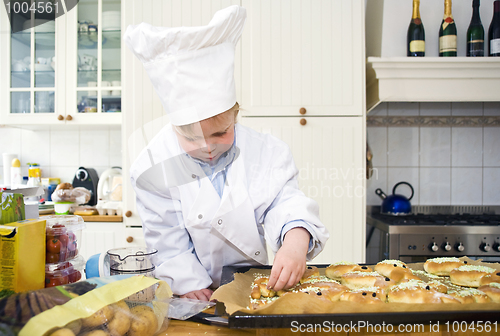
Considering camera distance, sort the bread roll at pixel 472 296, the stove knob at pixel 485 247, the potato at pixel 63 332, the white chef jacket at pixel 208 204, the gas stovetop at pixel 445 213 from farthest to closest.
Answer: the gas stovetop at pixel 445 213 < the stove knob at pixel 485 247 < the white chef jacket at pixel 208 204 < the bread roll at pixel 472 296 < the potato at pixel 63 332

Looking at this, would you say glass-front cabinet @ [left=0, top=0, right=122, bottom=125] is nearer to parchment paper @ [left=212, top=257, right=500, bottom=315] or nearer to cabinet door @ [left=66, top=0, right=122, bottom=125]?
cabinet door @ [left=66, top=0, right=122, bottom=125]

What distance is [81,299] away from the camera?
438 mm

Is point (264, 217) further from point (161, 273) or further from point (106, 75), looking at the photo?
Result: point (106, 75)

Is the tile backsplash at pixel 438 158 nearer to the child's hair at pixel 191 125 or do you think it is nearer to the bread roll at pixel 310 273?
the bread roll at pixel 310 273

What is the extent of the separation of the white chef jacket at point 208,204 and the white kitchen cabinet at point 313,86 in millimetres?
685

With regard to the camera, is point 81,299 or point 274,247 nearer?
point 81,299

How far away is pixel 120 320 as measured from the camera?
0.46 metres

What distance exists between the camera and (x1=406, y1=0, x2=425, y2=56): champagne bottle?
165 cm

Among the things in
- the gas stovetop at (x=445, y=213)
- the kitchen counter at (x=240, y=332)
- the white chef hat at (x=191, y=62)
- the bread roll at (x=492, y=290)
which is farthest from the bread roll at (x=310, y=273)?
the gas stovetop at (x=445, y=213)

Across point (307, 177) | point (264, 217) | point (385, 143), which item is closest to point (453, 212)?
point (385, 143)

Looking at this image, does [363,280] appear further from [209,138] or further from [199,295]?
[209,138]

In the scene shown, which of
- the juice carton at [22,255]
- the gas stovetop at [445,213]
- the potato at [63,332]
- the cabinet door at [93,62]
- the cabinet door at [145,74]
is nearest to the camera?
the potato at [63,332]

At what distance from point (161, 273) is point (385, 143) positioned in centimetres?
172

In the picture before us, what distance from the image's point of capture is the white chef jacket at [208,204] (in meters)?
0.89
